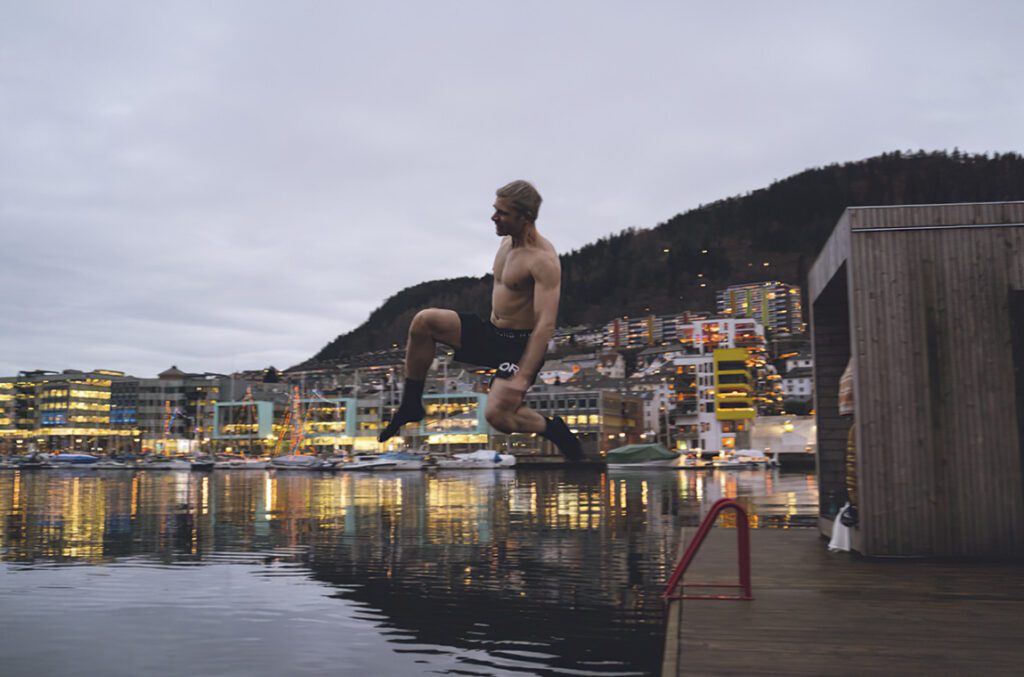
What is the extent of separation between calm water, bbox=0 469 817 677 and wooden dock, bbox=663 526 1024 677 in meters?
1.58

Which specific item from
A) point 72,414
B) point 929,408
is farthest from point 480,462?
point 72,414

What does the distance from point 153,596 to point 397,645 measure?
682 cm

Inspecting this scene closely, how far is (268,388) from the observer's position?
183 m

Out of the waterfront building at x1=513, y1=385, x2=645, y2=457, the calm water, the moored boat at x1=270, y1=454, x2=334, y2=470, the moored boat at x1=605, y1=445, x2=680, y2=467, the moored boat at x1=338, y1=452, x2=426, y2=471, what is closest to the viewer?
the calm water

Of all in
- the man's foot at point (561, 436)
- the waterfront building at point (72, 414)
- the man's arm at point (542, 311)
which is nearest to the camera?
the man's arm at point (542, 311)

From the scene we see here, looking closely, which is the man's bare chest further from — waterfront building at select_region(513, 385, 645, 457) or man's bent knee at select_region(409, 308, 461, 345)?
waterfront building at select_region(513, 385, 645, 457)

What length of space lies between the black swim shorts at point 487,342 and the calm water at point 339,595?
847 centimetres

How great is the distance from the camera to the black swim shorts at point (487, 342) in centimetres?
352

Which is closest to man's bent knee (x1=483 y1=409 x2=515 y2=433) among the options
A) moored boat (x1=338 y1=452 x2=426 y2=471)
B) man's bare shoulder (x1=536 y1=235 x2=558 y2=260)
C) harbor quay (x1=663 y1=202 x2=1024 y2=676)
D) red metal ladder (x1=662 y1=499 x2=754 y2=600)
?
man's bare shoulder (x1=536 y1=235 x2=558 y2=260)

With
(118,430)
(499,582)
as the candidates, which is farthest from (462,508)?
(118,430)

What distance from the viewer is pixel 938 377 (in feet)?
50.9

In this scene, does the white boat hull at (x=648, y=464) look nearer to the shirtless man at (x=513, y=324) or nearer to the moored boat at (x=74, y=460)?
the moored boat at (x=74, y=460)

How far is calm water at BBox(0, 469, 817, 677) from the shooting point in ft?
39.1

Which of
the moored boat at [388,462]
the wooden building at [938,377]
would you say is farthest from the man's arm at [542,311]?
the moored boat at [388,462]
